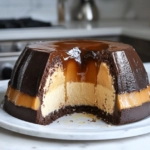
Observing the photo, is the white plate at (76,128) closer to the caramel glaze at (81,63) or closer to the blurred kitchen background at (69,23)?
the caramel glaze at (81,63)

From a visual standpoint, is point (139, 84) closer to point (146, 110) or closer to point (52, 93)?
point (146, 110)

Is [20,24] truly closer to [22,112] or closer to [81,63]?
[81,63]

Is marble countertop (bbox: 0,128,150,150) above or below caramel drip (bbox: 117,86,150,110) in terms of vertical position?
below

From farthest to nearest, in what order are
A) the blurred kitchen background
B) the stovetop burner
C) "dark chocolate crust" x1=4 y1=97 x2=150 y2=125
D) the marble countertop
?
the stovetop burner → the blurred kitchen background → "dark chocolate crust" x1=4 y1=97 x2=150 y2=125 → the marble countertop

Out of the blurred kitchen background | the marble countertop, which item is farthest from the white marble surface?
the blurred kitchen background

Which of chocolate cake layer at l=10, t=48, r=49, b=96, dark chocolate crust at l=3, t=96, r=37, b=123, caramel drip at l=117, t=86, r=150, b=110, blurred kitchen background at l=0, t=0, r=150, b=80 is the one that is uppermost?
chocolate cake layer at l=10, t=48, r=49, b=96

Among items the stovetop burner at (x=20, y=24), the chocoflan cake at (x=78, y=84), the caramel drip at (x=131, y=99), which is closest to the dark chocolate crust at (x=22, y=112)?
the chocoflan cake at (x=78, y=84)

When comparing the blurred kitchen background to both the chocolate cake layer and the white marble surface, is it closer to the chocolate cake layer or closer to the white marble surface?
the chocolate cake layer
